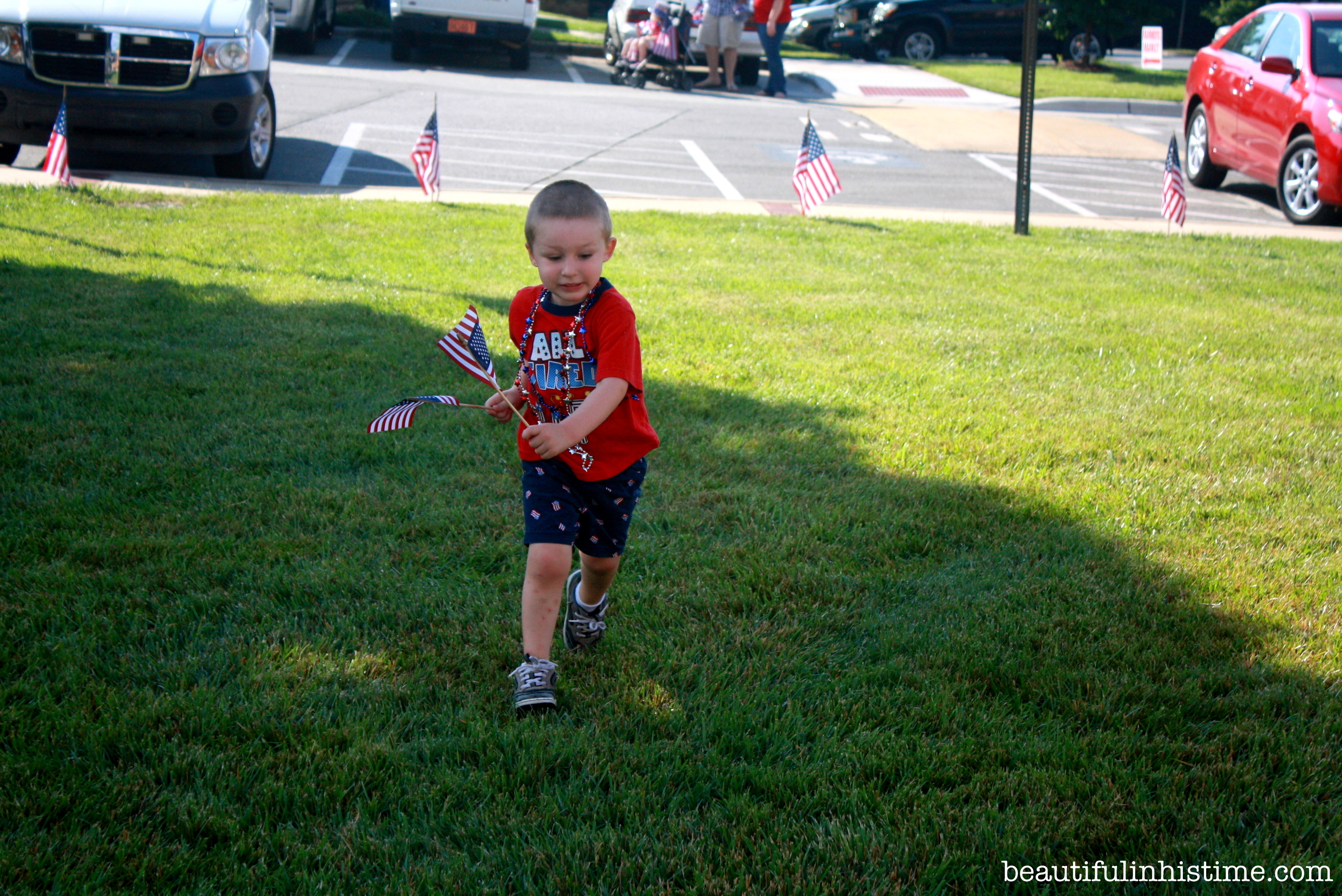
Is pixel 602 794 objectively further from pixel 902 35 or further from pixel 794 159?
pixel 902 35

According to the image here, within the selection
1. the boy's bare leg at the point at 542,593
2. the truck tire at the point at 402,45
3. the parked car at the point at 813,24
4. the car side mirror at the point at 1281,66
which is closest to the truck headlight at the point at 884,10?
the parked car at the point at 813,24

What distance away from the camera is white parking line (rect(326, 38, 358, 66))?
19.4 m

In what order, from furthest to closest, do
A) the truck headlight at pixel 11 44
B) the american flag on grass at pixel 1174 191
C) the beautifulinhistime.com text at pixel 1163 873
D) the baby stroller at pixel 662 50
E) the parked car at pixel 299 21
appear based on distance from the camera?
1. the parked car at pixel 299 21
2. the baby stroller at pixel 662 50
3. the american flag on grass at pixel 1174 191
4. the truck headlight at pixel 11 44
5. the beautifulinhistime.com text at pixel 1163 873

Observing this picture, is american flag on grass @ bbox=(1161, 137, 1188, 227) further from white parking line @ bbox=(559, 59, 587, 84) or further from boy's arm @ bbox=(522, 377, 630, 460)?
white parking line @ bbox=(559, 59, 587, 84)

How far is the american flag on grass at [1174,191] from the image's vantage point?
9.76m

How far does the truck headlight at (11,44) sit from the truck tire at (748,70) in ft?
44.9

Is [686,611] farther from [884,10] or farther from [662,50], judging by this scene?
[884,10]

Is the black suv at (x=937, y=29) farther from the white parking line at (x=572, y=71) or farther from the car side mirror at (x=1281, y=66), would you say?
the car side mirror at (x=1281, y=66)

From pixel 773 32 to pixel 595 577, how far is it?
17.4 metres

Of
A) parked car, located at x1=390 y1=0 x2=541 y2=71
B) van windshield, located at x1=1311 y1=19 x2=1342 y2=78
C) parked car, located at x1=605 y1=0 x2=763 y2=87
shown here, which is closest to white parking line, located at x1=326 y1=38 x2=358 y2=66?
parked car, located at x1=390 y1=0 x2=541 y2=71

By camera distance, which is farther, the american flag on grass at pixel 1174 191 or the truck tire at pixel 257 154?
the truck tire at pixel 257 154

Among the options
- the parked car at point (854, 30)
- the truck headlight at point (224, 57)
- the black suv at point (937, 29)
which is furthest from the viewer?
the parked car at point (854, 30)

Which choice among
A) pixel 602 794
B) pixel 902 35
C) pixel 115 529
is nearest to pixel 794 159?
pixel 115 529

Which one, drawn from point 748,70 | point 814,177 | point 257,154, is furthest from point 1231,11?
point 257,154
